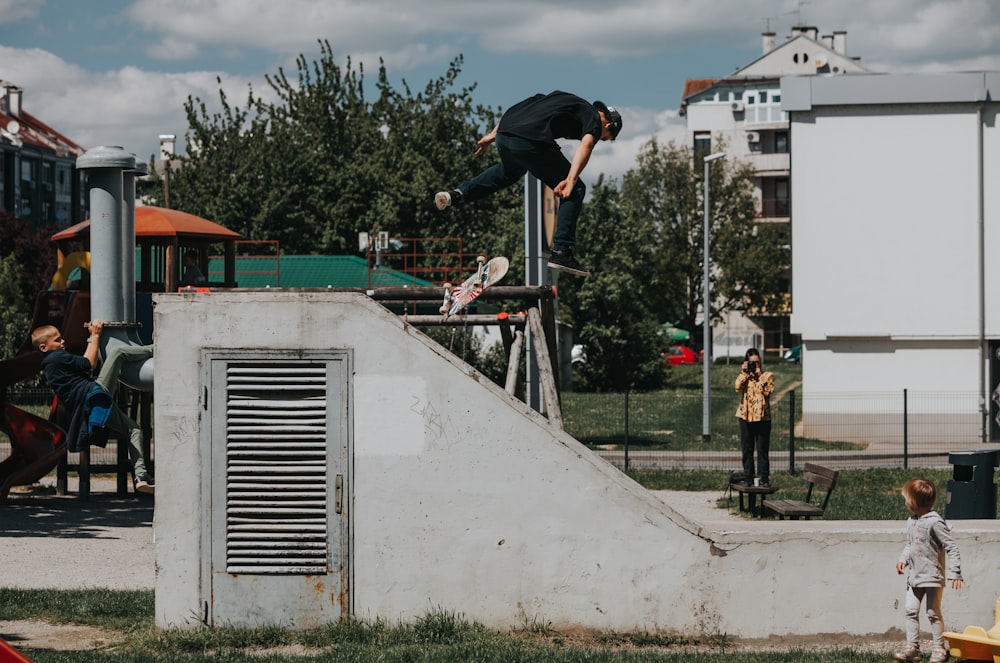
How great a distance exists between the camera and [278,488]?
30.7 feet

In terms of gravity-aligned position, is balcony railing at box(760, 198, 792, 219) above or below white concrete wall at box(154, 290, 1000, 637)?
above

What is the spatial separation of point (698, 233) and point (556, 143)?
6512cm

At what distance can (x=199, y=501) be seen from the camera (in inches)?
368

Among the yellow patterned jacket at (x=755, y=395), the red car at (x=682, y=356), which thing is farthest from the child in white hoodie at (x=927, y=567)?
the red car at (x=682, y=356)

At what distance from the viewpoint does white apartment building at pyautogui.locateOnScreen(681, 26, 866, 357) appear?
86812 mm

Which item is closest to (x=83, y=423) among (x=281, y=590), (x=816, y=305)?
(x=281, y=590)

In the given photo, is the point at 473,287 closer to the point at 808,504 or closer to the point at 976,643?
the point at 976,643

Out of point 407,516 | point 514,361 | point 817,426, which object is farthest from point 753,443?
point 817,426

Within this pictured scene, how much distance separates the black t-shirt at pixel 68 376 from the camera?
422 inches

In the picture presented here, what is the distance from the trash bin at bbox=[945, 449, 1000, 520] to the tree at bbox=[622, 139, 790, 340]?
202ft

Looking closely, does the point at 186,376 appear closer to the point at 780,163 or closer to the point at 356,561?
the point at 356,561

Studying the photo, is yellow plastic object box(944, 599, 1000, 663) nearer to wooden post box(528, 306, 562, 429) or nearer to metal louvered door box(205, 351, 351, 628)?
wooden post box(528, 306, 562, 429)

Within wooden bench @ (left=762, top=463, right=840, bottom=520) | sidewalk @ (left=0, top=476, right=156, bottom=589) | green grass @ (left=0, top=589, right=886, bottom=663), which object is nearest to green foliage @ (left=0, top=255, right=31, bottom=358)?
sidewalk @ (left=0, top=476, right=156, bottom=589)

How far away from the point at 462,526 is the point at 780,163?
80.6 m
